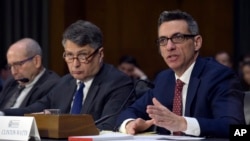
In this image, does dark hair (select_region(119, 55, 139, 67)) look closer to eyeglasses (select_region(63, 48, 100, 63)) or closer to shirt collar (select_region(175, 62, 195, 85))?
eyeglasses (select_region(63, 48, 100, 63))

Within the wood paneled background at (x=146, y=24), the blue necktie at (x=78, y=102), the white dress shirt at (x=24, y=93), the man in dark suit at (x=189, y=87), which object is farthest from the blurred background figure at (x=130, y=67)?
the man in dark suit at (x=189, y=87)

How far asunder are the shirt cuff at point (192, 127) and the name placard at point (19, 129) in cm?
73

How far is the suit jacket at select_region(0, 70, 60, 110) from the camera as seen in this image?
198 inches

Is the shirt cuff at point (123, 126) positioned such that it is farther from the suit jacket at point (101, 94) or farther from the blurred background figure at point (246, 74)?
the blurred background figure at point (246, 74)

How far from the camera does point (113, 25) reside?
353 inches

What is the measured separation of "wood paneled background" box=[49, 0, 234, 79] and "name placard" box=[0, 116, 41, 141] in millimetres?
5740

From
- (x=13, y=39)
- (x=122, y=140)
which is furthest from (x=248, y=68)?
(x=122, y=140)

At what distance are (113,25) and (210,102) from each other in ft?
17.8

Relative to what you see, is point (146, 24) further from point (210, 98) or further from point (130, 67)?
point (210, 98)

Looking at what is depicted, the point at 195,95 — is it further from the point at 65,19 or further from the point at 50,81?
the point at 65,19

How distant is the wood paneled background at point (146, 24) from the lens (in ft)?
29.4

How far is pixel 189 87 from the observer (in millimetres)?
3693

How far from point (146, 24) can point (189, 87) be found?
18.0 feet

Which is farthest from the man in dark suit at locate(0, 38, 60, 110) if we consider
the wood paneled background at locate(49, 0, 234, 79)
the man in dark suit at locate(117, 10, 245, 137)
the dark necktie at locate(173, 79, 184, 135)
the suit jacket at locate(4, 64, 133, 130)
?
the wood paneled background at locate(49, 0, 234, 79)
